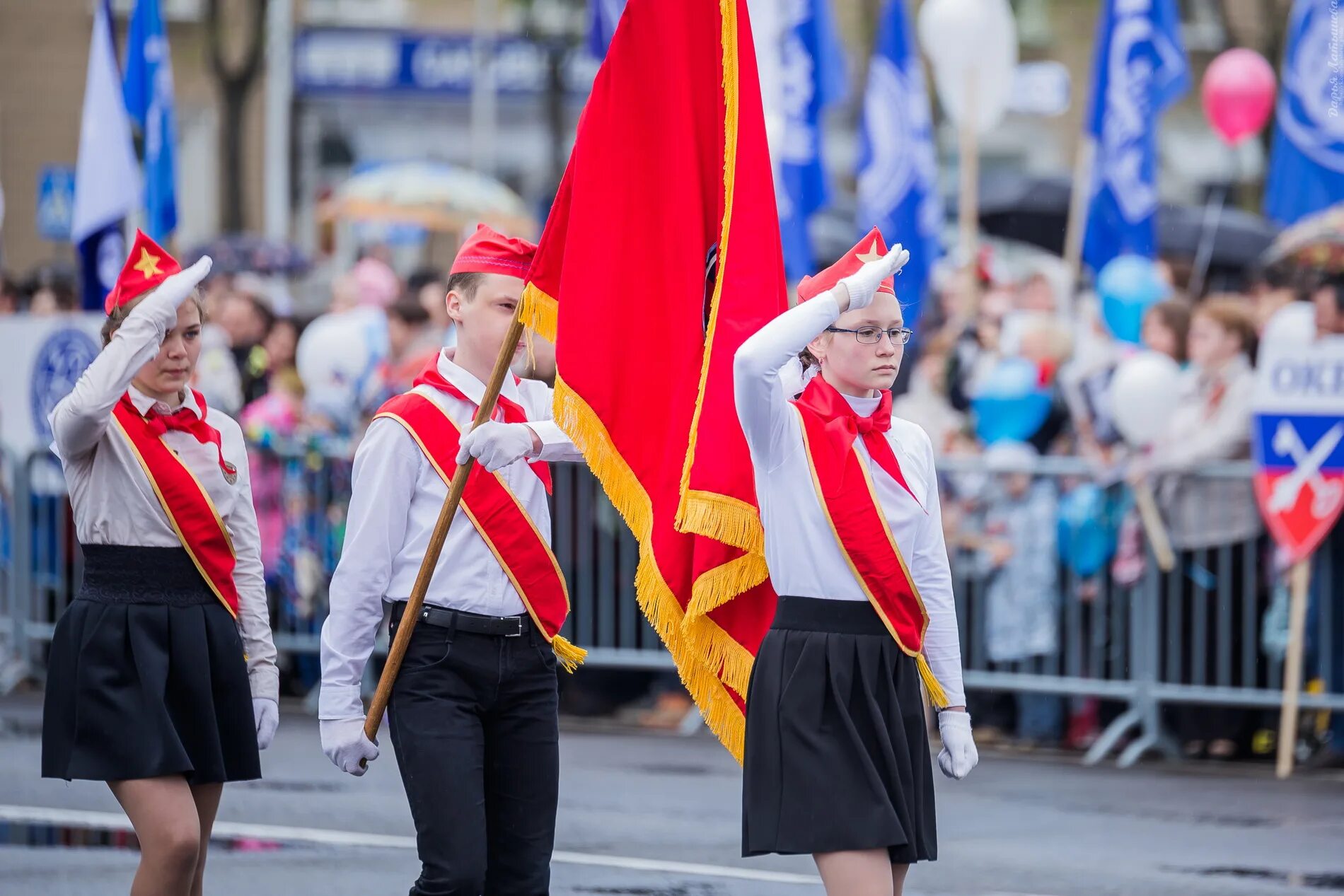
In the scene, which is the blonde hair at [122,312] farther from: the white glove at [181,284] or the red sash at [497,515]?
the red sash at [497,515]

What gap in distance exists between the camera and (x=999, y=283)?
45.5 ft

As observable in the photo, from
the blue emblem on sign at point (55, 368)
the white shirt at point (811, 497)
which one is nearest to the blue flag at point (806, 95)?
the blue emblem on sign at point (55, 368)

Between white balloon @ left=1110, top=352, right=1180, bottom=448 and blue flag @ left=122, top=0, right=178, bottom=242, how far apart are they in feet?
21.3

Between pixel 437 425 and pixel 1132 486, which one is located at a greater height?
pixel 437 425

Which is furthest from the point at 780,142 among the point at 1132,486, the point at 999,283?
the point at 1132,486

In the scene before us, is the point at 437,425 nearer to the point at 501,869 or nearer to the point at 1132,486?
the point at 501,869

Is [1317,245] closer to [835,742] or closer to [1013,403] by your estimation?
[1013,403]

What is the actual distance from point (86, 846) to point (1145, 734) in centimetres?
495

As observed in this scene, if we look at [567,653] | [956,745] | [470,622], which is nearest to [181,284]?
[470,622]

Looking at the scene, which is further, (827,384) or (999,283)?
(999,283)

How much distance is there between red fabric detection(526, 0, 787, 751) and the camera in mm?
5457

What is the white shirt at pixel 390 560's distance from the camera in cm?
526

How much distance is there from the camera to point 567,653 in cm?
562

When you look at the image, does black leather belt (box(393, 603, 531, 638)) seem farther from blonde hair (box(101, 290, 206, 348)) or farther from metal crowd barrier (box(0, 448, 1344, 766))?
metal crowd barrier (box(0, 448, 1344, 766))
